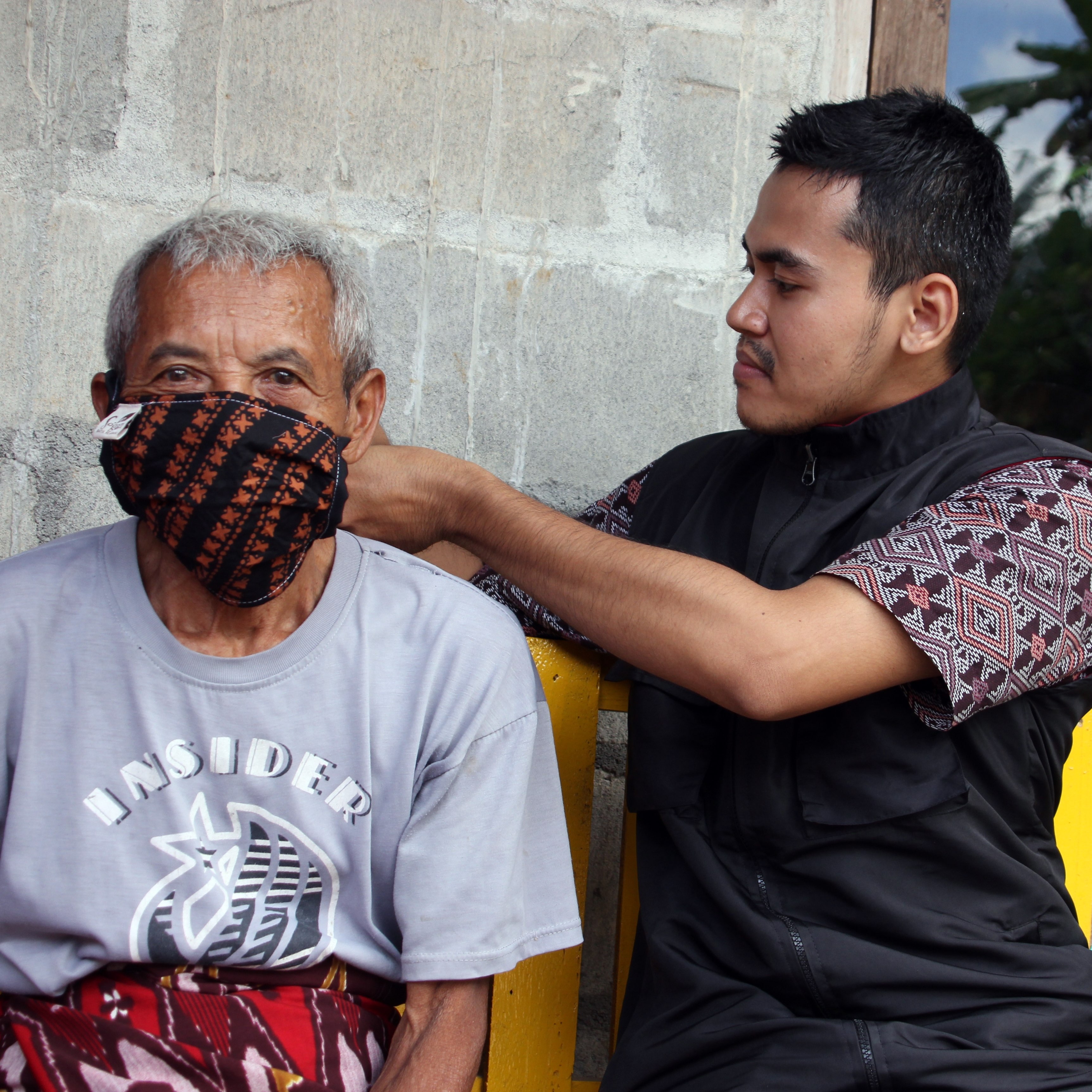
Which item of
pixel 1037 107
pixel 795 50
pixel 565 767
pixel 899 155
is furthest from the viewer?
pixel 1037 107

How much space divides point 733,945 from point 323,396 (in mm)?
1039

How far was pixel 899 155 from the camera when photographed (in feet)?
6.27

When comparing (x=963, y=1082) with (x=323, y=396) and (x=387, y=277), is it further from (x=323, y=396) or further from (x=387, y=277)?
(x=387, y=277)

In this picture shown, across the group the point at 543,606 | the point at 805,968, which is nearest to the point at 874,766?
the point at 805,968

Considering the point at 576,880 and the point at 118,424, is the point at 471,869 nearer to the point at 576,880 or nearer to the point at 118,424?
the point at 576,880

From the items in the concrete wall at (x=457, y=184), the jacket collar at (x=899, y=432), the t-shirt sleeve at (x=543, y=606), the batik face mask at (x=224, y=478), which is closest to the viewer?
the batik face mask at (x=224, y=478)

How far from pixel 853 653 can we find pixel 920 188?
844mm

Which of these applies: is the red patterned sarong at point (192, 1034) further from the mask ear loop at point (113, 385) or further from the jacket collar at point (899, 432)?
the jacket collar at point (899, 432)

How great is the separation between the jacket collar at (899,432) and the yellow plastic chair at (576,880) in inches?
22.5

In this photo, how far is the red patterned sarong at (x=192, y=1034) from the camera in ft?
4.67

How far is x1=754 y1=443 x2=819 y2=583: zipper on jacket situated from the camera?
187cm

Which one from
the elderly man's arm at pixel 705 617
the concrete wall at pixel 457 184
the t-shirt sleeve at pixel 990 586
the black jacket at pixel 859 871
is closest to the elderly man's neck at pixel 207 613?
the elderly man's arm at pixel 705 617

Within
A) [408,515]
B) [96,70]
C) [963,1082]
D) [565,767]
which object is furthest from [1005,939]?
[96,70]

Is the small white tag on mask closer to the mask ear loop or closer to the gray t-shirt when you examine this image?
the mask ear loop
